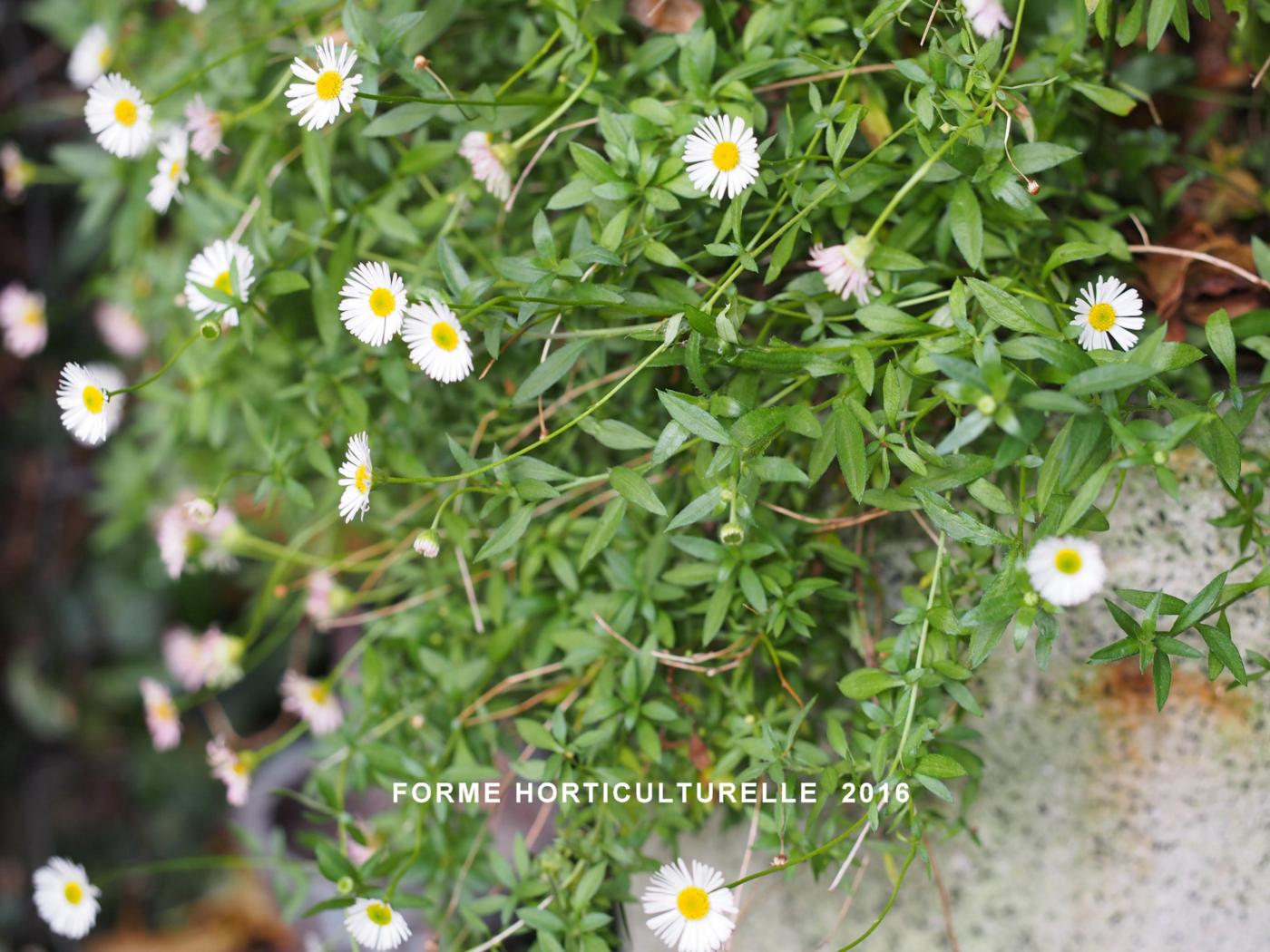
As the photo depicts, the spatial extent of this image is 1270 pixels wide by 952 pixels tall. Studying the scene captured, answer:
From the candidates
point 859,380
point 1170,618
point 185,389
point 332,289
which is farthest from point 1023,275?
point 185,389

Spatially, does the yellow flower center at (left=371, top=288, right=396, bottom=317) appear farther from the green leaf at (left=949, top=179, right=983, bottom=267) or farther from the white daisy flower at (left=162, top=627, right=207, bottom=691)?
the white daisy flower at (left=162, top=627, right=207, bottom=691)

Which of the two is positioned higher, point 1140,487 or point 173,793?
point 1140,487

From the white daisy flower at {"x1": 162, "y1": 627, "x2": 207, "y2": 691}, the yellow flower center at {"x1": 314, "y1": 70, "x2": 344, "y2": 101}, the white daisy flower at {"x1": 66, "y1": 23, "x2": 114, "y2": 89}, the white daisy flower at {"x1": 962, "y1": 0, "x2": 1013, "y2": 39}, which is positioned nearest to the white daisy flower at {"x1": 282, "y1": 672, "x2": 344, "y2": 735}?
the white daisy flower at {"x1": 162, "y1": 627, "x2": 207, "y2": 691}

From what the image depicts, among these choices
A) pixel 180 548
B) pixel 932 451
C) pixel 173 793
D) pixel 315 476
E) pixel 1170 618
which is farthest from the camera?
pixel 173 793

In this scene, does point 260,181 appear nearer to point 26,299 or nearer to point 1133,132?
point 26,299

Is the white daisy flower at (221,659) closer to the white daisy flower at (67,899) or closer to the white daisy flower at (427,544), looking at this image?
the white daisy flower at (67,899)

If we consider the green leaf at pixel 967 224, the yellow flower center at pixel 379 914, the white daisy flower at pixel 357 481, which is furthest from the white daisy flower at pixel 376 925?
the green leaf at pixel 967 224
